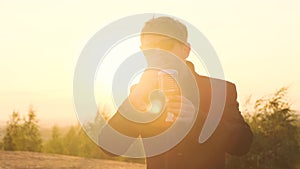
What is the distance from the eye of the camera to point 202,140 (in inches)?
130

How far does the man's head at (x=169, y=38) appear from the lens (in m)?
3.27

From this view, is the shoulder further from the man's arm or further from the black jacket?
the man's arm

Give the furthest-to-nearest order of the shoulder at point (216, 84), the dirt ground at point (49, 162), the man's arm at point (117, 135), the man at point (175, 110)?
the dirt ground at point (49, 162) → the shoulder at point (216, 84) → the man's arm at point (117, 135) → the man at point (175, 110)

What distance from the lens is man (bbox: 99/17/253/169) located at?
3.11 metres

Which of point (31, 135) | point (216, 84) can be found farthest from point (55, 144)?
point (216, 84)

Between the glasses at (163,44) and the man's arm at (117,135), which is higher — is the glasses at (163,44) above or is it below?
above

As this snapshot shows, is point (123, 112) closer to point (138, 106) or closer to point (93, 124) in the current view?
point (138, 106)

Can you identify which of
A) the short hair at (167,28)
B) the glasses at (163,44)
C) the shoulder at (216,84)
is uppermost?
the short hair at (167,28)

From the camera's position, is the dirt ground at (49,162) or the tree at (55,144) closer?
the dirt ground at (49,162)

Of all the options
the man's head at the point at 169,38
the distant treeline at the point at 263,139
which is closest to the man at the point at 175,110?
the man's head at the point at 169,38

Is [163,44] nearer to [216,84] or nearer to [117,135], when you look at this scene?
[216,84]

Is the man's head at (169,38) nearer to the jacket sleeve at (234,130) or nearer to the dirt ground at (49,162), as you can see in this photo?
the jacket sleeve at (234,130)

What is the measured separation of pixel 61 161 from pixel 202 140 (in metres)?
8.70

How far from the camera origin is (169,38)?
3.28 meters
